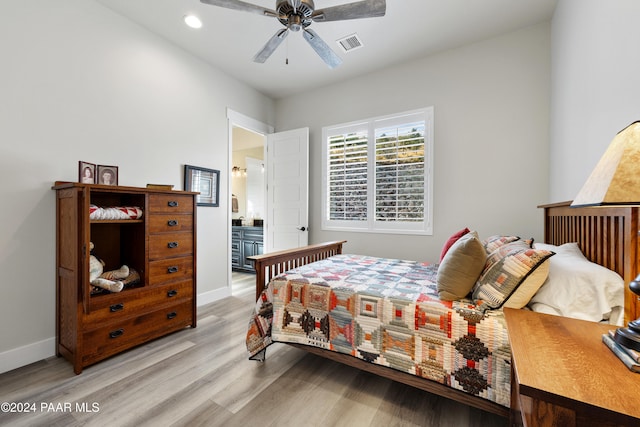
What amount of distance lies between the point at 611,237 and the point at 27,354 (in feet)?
12.3

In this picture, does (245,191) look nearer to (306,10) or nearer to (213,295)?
(213,295)

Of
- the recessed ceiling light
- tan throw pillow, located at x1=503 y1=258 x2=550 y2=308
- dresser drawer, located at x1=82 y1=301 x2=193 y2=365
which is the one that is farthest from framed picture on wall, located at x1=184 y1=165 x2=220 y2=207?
tan throw pillow, located at x1=503 y1=258 x2=550 y2=308

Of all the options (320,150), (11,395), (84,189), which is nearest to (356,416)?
(11,395)

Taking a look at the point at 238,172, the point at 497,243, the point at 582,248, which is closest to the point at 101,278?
the point at 497,243

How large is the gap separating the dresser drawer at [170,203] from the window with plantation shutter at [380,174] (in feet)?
6.20

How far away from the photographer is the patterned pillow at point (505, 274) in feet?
4.34

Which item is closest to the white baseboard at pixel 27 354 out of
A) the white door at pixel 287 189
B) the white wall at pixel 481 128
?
the white door at pixel 287 189

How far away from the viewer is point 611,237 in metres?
1.24

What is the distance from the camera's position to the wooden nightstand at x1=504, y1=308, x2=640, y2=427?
2.02ft

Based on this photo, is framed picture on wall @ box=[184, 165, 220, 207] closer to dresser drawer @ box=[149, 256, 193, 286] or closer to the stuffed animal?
dresser drawer @ box=[149, 256, 193, 286]

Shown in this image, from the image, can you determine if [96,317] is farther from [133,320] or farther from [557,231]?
[557,231]

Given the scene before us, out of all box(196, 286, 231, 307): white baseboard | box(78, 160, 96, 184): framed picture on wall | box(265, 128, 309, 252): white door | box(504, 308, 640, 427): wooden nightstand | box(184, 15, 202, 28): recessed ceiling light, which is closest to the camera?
box(504, 308, 640, 427): wooden nightstand

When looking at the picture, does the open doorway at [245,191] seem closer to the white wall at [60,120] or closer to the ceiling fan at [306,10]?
the white wall at [60,120]

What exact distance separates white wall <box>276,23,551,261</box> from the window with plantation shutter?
0.13m
